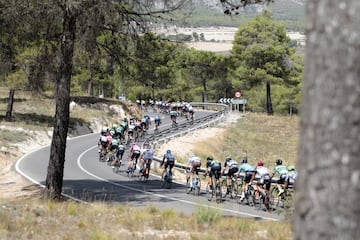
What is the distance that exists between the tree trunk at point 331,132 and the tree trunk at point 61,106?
12.8m

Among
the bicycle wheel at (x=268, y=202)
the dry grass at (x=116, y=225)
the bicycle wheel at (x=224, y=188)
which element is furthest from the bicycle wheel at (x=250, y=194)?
the dry grass at (x=116, y=225)

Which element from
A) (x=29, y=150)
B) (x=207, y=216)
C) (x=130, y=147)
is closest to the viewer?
(x=207, y=216)

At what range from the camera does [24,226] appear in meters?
9.93

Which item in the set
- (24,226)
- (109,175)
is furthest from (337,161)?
(109,175)

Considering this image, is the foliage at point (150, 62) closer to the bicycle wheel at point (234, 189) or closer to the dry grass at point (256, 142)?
the bicycle wheel at point (234, 189)

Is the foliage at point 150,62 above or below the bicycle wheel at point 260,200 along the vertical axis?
above

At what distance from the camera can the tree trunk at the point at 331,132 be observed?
2.44 m

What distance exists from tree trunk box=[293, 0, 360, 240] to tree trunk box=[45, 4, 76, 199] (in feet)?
42.1

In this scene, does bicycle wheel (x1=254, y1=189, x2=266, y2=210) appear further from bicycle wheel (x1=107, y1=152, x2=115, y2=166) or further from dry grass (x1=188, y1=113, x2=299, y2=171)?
dry grass (x1=188, y1=113, x2=299, y2=171)

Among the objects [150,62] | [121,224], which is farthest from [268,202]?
[121,224]

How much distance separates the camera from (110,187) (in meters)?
22.2

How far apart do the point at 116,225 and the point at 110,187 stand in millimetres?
11757

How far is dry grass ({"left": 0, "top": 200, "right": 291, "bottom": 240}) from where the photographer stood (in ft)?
31.2

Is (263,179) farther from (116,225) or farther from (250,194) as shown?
(116,225)
